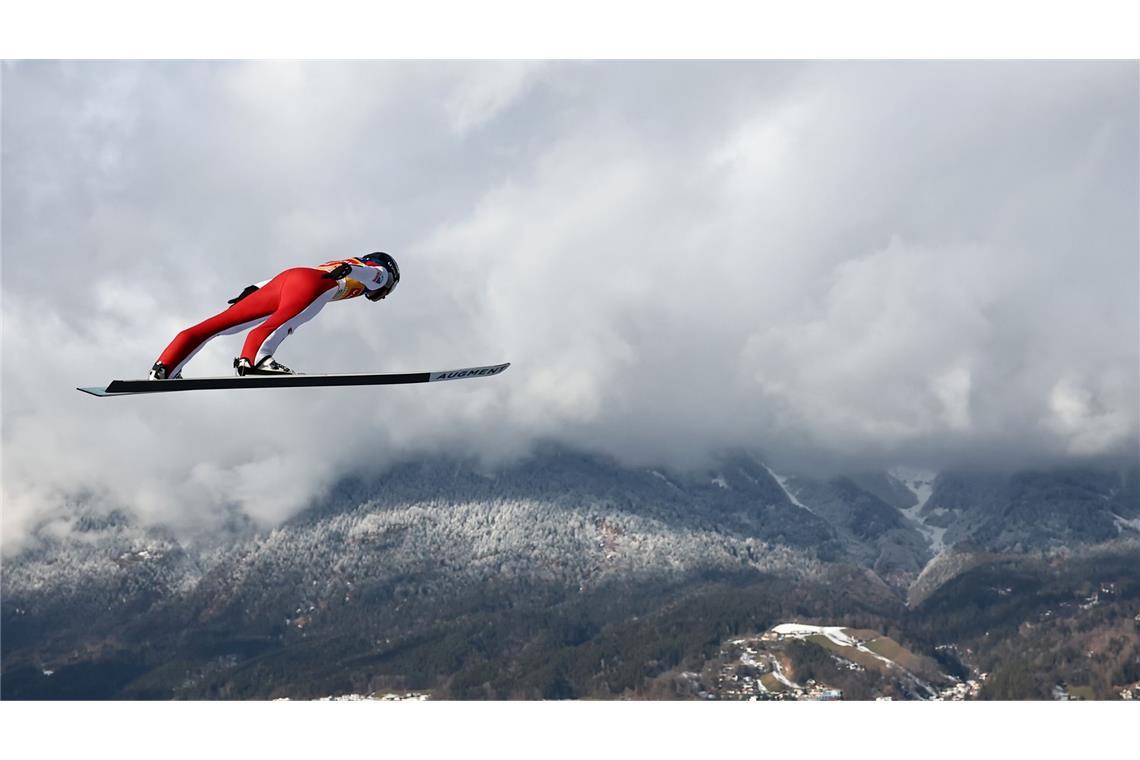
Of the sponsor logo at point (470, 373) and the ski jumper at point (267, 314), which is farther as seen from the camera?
the sponsor logo at point (470, 373)

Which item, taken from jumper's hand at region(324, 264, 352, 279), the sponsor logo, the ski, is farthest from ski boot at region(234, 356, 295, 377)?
the sponsor logo

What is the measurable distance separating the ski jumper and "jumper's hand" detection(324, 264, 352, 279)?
0.09 meters

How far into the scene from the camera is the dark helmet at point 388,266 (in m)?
34.0

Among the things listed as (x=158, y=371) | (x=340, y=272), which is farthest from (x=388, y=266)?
(x=158, y=371)

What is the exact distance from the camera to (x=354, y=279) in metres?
33.4

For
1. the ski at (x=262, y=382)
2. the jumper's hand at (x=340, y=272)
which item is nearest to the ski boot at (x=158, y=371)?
the ski at (x=262, y=382)

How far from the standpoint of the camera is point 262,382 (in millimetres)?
32625

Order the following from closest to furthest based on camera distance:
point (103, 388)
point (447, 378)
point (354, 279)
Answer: point (103, 388), point (354, 279), point (447, 378)

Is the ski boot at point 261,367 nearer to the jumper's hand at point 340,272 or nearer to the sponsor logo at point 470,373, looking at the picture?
the jumper's hand at point 340,272

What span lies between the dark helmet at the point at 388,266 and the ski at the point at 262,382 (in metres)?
3.00

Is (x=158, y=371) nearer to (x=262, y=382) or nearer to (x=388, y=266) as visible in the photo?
(x=262, y=382)

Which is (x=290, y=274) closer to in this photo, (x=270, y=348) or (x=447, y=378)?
(x=270, y=348)

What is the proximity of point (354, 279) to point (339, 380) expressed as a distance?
3.66 m

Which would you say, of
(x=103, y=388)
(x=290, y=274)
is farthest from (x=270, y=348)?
(x=103, y=388)
